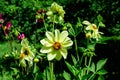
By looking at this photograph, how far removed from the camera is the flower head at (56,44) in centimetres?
150

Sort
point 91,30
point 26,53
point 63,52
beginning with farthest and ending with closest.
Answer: point 91,30, point 26,53, point 63,52

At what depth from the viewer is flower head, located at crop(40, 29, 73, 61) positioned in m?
1.50

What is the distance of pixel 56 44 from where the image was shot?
1532 mm

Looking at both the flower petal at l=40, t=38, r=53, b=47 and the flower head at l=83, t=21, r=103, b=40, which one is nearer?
the flower petal at l=40, t=38, r=53, b=47

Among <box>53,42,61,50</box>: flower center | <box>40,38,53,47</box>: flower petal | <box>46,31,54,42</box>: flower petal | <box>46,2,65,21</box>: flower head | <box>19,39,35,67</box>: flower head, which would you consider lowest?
<box>19,39,35,67</box>: flower head

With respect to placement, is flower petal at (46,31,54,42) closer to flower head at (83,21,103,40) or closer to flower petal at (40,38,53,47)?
flower petal at (40,38,53,47)

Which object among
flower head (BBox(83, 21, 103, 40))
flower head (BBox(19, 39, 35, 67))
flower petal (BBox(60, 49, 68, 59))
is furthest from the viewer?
flower head (BBox(83, 21, 103, 40))

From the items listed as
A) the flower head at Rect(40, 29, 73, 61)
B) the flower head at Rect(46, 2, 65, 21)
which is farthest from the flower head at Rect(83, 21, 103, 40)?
the flower head at Rect(40, 29, 73, 61)

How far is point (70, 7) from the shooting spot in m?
6.43

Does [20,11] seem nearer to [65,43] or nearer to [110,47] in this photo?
[110,47]

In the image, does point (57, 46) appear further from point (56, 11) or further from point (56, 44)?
point (56, 11)

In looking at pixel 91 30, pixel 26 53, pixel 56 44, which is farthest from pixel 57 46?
pixel 91 30

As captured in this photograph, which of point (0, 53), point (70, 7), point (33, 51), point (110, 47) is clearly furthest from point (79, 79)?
point (70, 7)

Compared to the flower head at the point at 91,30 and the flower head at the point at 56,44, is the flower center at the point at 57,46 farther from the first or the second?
the flower head at the point at 91,30
